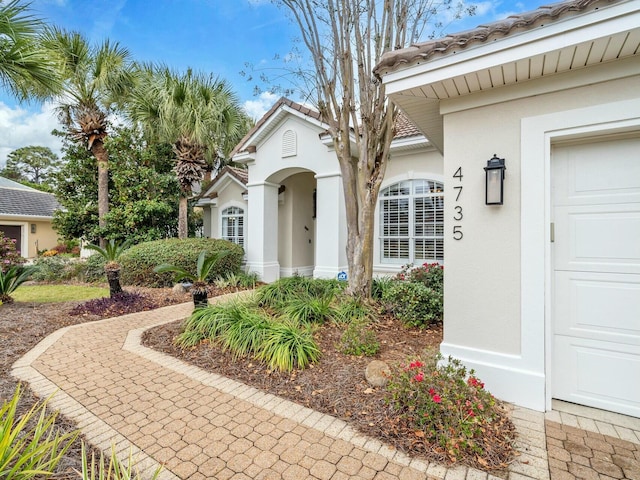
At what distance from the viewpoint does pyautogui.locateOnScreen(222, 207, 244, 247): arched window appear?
14.3 meters

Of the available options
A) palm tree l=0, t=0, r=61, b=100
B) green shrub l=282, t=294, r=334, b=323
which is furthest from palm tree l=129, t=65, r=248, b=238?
green shrub l=282, t=294, r=334, b=323

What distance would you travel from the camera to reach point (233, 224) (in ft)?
48.0

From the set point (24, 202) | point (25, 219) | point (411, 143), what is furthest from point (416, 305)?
point (24, 202)

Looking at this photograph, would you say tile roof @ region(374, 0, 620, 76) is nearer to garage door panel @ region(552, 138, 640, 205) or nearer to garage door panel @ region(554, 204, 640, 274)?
garage door panel @ region(552, 138, 640, 205)

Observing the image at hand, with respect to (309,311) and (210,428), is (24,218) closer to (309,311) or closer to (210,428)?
(309,311)

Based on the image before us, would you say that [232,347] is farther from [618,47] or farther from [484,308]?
[618,47]

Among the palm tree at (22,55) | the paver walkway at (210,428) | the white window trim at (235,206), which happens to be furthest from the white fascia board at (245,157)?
the paver walkway at (210,428)

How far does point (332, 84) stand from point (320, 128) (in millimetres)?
3452

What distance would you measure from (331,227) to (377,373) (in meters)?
6.64

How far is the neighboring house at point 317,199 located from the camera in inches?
374

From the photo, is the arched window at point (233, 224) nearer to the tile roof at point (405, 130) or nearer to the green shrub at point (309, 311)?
the tile roof at point (405, 130)

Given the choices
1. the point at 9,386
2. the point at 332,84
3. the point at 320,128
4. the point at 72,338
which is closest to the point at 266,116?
the point at 320,128

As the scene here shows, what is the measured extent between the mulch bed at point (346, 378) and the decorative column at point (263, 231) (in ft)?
18.1

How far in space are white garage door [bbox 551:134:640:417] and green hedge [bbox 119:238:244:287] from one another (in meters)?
9.69
